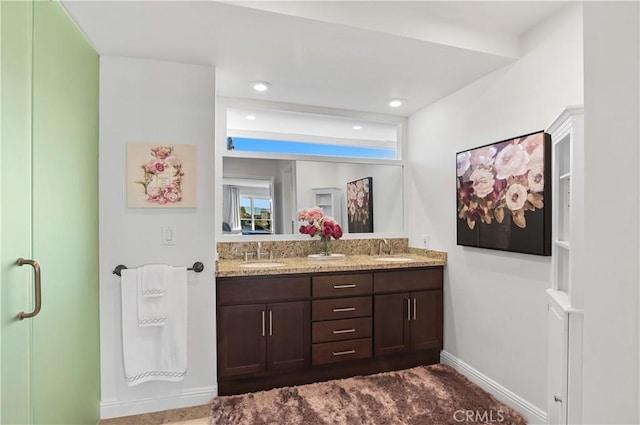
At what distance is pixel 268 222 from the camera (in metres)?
3.21

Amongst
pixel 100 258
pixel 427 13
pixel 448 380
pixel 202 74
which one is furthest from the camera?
pixel 448 380

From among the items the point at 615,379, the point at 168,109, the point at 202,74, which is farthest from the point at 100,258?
the point at 615,379

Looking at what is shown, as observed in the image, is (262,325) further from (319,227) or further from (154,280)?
(319,227)

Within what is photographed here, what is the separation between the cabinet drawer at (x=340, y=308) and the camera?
103 inches

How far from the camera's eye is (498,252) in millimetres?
2449

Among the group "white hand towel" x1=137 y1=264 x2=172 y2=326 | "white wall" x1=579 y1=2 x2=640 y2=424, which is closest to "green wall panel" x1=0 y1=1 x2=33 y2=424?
"white hand towel" x1=137 y1=264 x2=172 y2=326

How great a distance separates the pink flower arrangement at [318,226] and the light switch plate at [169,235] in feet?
3.73

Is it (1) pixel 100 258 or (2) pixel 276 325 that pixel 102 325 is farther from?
(2) pixel 276 325

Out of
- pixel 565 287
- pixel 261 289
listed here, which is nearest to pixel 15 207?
pixel 261 289

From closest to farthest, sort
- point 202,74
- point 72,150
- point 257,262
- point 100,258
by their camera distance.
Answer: point 72,150 → point 100,258 → point 202,74 → point 257,262

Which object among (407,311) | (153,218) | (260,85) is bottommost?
(407,311)

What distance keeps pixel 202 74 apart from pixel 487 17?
1890 millimetres

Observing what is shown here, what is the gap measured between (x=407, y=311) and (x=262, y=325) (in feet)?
4.04

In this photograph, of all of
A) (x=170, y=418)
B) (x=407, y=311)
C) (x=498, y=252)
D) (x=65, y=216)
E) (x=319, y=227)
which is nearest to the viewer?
(x=65, y=216)
